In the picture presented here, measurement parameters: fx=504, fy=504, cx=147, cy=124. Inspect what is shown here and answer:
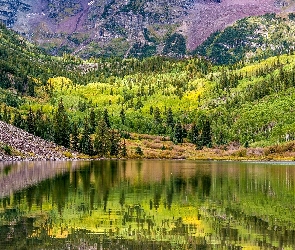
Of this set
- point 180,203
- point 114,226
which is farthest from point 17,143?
point 114,226

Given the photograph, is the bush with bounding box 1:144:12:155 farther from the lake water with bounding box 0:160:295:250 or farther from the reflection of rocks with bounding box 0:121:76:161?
the lake water with bounding box 0:160:295:250

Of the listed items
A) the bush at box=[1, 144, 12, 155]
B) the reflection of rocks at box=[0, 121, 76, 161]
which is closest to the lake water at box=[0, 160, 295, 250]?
the bush at box=[1, 144, 12, 155]

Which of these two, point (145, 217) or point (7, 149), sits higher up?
point (7, 149)

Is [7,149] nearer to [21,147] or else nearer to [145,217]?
[21,147]

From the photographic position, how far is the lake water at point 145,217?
3909 centimetres

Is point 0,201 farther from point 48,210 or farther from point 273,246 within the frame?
point 273,246

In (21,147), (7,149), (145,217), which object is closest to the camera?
(145,217)

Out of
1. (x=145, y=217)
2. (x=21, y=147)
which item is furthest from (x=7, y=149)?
(x=145, y=217)

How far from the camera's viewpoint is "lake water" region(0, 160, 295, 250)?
39.1 m

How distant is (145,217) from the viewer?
5016cm

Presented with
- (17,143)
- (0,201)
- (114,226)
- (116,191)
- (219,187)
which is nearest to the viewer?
(114,226)

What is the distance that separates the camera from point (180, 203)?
200 feet

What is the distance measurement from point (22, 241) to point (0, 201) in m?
22.5

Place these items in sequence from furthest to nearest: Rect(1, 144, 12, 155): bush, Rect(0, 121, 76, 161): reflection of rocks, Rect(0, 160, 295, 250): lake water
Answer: Rect(0, 121, 76, 161): reflection of rocks, Rect(1, 144, 12, 155): bush, Rect(0, 160, 295, 250): lake water
